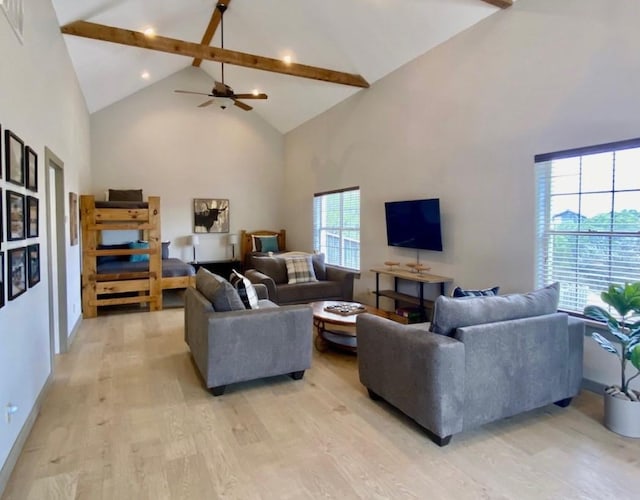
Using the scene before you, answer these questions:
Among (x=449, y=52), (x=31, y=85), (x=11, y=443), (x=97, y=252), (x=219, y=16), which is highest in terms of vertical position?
(x=219, y=16)

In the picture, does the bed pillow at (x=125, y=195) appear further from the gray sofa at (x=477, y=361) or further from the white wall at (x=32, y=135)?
the gray sofa at (x=477, y=361)

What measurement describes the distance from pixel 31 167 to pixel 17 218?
0.59 meters

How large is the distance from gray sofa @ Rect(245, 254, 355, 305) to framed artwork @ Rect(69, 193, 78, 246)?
7.60 ft

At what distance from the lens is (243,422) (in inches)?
110

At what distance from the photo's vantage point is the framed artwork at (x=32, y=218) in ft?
8.87

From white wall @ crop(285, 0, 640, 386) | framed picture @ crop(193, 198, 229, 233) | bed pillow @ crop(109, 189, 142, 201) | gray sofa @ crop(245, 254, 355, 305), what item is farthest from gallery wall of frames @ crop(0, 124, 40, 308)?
framed picture @ crop(193, 198, 229, 233)

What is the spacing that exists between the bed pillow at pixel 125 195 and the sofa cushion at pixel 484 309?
667 centimetres

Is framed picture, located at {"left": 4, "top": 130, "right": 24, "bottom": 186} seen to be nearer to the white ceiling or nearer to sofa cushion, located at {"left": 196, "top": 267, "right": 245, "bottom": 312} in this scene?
sofa cushion, located at {"left": 196, "top": 267, "right": 245, "bottom": 312}

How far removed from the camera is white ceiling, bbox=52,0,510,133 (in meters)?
4.36

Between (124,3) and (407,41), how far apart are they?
3314 millimetres

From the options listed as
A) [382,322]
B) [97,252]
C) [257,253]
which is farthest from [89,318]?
[382,322]

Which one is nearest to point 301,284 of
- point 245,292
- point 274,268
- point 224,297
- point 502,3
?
point 274,268

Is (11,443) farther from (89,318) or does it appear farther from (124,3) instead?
(124,3)

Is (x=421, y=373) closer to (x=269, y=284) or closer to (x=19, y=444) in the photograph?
(x=19, y=444)
